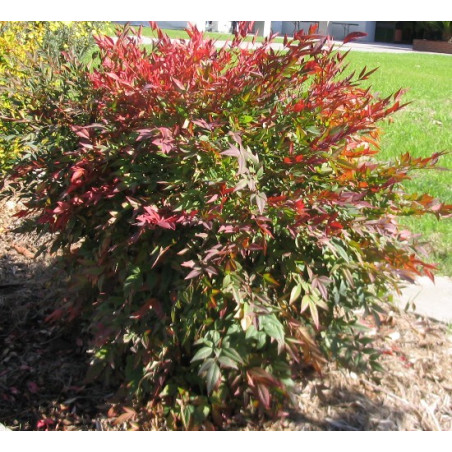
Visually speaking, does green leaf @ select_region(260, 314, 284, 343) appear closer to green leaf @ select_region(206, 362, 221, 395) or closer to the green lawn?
green leaf @ select_region(206, 362, 221, 395)

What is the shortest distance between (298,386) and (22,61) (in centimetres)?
242

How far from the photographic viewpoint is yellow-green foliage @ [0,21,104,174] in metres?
3.00

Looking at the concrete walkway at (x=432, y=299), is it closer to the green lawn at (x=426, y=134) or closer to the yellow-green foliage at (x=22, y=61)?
the green lawn at (x=426, y=134)

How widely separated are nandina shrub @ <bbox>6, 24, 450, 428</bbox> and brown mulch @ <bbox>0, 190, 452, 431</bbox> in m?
0.18

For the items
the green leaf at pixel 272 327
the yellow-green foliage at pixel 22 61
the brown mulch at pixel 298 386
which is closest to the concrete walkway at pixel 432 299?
the brown mulch at pixel 298 386

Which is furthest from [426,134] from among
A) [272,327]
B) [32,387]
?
[32,387]

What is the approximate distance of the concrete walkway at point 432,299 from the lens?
334 cm

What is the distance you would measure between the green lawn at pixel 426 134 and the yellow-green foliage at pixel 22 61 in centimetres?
→ 186

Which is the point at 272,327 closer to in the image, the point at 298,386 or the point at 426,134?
the point at 298,386

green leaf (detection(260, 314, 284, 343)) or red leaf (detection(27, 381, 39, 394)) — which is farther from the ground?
green leaf (detection(260, 314, 284, 343))

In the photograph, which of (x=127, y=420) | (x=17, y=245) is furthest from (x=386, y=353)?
(x=17, y=245)

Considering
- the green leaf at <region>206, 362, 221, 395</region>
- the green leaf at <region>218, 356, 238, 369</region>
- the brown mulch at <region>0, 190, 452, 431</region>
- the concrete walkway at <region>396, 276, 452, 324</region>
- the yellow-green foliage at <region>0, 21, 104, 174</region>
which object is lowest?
the brown mulch at <region>0, 190, 452, 431</region>

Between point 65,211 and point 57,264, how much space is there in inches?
21.9

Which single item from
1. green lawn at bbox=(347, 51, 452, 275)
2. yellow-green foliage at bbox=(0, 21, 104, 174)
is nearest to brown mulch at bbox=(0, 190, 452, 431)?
yellow-green foliage at bbox=(0, 21, 104, 174)
